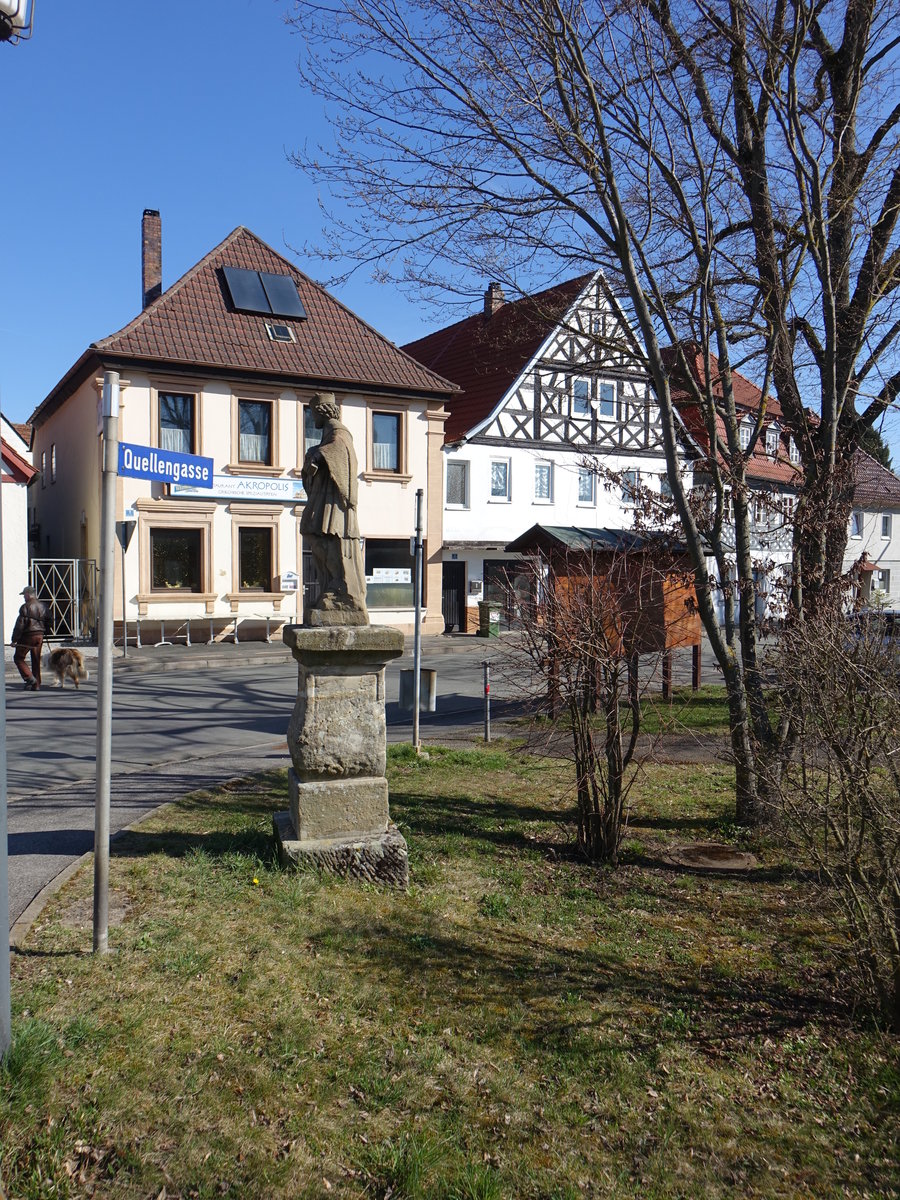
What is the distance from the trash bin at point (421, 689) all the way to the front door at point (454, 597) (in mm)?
15923

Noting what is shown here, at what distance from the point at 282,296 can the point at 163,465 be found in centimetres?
2109

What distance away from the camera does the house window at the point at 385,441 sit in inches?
970

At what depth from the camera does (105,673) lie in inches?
175

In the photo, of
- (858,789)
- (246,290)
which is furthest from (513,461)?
(858,789)

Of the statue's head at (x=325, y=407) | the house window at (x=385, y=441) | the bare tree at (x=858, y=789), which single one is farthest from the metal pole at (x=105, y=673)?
the house window at (x=385, y=441)

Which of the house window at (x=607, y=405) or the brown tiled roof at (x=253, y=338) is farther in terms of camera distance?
the house window at (x=607, y=405)

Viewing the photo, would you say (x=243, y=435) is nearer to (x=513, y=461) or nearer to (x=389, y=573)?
(x=389, y=573)

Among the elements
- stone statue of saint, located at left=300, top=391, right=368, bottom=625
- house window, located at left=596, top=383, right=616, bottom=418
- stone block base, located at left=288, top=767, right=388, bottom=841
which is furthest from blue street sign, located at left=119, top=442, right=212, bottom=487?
house window, located at left=596, top=383, right=616, bottom=418

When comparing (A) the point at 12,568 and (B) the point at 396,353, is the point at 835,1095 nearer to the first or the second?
(A) the point at 12,568

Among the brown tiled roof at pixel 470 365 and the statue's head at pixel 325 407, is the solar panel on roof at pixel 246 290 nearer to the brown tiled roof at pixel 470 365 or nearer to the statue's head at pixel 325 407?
the brown tiled roof at pixel 470 365

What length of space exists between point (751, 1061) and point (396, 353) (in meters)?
23.1

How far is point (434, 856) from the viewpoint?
6.64 metres

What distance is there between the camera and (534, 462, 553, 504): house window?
2769cm

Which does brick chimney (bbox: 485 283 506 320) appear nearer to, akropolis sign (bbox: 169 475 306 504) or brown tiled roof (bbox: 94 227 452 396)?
akropolis sign (bbox: 169 475 306 504)
